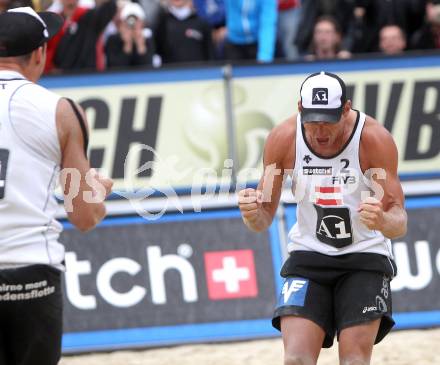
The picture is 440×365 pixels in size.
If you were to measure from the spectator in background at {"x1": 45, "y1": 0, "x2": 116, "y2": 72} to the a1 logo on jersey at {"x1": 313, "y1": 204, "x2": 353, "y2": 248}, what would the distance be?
4.56 m

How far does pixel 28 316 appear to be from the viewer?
4109 millimetres

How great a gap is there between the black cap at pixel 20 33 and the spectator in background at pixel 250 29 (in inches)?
223

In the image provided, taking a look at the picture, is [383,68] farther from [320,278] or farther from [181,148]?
[320,278]

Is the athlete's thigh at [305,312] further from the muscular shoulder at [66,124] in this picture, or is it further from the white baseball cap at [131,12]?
the white baseball cap at [131,12]

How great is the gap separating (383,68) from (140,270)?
2.58m

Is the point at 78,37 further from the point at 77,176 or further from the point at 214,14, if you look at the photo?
the point at 77,176

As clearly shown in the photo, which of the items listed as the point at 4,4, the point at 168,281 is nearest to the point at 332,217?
the point at 168,281

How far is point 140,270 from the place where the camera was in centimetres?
823

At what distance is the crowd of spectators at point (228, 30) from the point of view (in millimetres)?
9664

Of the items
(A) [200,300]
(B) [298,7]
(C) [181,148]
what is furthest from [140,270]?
(B) [298,7]

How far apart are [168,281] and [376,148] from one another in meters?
3.18

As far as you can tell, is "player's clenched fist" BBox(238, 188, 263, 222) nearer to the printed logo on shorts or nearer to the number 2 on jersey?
the printed logo on shorts

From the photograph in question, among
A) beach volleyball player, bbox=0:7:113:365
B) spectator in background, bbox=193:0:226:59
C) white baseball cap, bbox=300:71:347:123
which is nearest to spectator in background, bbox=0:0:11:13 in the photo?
spectator in background, bbox=193:0:226:59

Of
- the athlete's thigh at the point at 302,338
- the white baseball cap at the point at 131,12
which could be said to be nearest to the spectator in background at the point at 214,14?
the white baseball cap at the point at 131,12
